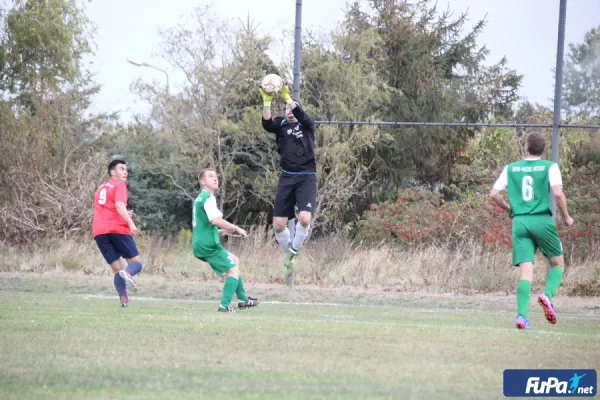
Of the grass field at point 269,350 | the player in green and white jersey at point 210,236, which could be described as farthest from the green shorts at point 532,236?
the player in green and white jersey at point 210,236

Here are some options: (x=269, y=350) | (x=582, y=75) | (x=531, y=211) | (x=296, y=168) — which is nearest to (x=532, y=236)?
(x=531, y=211)

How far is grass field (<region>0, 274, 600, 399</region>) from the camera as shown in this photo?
5.36 meters

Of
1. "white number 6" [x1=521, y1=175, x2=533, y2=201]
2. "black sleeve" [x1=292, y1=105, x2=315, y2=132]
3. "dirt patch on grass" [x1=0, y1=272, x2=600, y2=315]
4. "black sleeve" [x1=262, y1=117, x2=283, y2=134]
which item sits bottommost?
"dirt patch on grass" [x1=0, y1=272, x2=600, y2=315]

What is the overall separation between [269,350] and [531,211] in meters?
3.29

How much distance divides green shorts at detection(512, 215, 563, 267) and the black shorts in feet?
12.4

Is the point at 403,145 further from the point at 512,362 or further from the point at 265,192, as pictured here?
the point at 512,362

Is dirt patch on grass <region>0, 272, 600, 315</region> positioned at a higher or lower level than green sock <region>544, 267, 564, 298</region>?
lower

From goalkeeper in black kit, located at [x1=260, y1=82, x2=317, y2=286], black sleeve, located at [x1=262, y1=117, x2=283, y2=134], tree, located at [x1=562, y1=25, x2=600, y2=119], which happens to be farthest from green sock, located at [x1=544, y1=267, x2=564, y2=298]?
tree, located at [x1=562, y1=25, x2=600, y2=119]

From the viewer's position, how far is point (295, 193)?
12477 millimetres

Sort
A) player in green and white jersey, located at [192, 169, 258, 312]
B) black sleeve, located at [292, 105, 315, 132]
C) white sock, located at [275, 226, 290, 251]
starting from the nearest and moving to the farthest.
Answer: player in green and white jersey, located at [192, 169, 258, 312] → black sleeve, located at [292, 105, 315, 132] → white sock, located at [275, 226, 290, 251]

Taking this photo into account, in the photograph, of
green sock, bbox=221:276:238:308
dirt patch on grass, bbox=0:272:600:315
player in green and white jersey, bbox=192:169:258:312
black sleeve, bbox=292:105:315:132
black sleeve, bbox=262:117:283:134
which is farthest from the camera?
dirt patch on grass, bbox=0:272:600:315

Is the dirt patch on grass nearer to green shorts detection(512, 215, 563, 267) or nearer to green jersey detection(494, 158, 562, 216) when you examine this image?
green shorts detection(512, 215, 563, 267)

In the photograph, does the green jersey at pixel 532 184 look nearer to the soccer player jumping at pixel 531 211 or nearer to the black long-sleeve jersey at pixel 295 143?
the soccer player jumping at pixel 531 211

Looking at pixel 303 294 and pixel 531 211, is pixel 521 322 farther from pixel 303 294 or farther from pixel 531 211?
pixel 303 294
